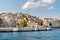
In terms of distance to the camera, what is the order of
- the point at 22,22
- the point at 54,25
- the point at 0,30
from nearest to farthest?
the point at 0,30, the point at 22,22, the point at 54,25

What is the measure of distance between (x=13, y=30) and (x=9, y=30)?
1.33 m

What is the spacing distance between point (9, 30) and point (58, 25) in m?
79.1

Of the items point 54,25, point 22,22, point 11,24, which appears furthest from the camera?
point 54,25

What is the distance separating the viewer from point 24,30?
71188 millimetres

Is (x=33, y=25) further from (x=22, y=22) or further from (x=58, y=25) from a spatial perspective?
(x=58, y=25)

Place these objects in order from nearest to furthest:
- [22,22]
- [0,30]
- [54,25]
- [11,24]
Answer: [0,30] < [22,22] < [11,24] < [54,25]

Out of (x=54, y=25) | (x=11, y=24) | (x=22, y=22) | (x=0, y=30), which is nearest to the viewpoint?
(x=0, y=30)

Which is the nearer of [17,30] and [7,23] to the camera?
[17,30]

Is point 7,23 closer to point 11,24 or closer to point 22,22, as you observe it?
point 11,24

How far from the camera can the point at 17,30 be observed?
229 feet

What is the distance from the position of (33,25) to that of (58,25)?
5371 cm

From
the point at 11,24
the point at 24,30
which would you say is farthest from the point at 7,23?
the point at 24,30

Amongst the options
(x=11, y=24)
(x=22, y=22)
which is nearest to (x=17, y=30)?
(x=22, y=22)

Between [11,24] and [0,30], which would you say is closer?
[0,30]
